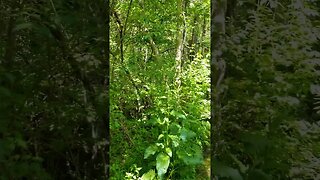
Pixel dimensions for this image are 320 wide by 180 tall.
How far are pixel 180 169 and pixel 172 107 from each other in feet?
1.39

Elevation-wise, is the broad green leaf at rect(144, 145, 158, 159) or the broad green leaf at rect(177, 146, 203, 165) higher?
the broad green leaf at rect(144, 145, 158, 159)

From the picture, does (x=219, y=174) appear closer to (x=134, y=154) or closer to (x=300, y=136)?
(x=300, y=136)

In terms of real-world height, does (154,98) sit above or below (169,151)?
above

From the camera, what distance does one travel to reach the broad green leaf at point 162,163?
2480 millimetres

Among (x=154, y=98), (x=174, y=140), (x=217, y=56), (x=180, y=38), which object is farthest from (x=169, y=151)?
(x=217, y=56)

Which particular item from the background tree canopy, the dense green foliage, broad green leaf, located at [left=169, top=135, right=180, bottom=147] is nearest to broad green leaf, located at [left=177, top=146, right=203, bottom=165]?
the dense green foliage

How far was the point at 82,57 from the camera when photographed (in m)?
1.07

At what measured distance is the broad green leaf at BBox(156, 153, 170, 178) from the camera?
248cm

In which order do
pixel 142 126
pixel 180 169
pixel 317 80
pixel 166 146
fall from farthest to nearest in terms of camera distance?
pixel 142 126, pixel 180 169, pixel 166 146, pixel 317 80

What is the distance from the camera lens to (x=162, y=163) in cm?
251

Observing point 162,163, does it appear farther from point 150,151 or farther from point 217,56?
point 217,56

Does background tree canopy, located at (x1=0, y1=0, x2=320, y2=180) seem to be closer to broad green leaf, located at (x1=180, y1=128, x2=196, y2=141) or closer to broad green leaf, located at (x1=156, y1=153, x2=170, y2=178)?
broad green leaf, located at (x1=156, y1=153, x2=170, y2=178)

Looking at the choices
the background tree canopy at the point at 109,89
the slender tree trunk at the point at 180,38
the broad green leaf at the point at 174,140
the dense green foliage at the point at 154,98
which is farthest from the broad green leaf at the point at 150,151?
the background tree canopy at the point at 109,89

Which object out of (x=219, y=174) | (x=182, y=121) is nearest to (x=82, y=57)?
(x=219, y=174)
